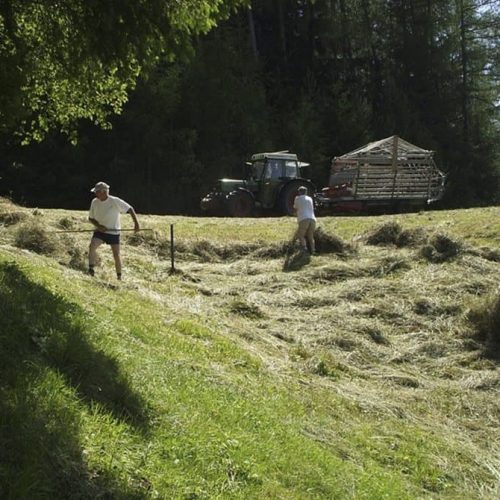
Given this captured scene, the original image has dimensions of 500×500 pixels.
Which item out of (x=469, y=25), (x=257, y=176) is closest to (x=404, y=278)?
(x=257, y=176)

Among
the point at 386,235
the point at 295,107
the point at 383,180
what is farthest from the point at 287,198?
the point at 295,107

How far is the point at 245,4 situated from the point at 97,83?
2.68 meters

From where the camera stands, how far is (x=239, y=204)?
23.5 metres

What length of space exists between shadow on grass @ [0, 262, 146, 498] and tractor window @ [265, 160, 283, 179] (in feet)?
61.0

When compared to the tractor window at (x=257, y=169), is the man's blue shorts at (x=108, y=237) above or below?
below

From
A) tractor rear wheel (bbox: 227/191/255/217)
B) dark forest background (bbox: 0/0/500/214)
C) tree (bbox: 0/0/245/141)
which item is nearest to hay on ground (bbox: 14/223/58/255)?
tree (bbox: 0/0/245/141)

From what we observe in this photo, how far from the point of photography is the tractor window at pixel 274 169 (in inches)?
965

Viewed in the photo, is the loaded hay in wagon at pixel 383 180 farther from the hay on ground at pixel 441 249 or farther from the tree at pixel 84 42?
the tree at pixel 84 42

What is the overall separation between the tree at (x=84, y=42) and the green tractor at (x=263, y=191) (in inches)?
554

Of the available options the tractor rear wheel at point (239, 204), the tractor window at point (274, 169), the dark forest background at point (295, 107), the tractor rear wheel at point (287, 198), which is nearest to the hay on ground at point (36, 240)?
the tractor rear wheel at point (239, 204)

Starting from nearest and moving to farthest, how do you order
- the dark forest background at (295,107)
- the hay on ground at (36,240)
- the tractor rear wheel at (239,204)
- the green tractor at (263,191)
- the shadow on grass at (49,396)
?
the shadow on grass at (49,396)
the hay on ground at (36,240)
the tractor rear wheel at (239,204)
the green tractor at (263,191)
the dark forest background at (295,107)

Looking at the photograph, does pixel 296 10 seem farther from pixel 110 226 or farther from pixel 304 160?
pixel 110 226

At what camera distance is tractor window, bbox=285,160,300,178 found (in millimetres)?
24875

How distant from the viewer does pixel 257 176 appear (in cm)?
2495
